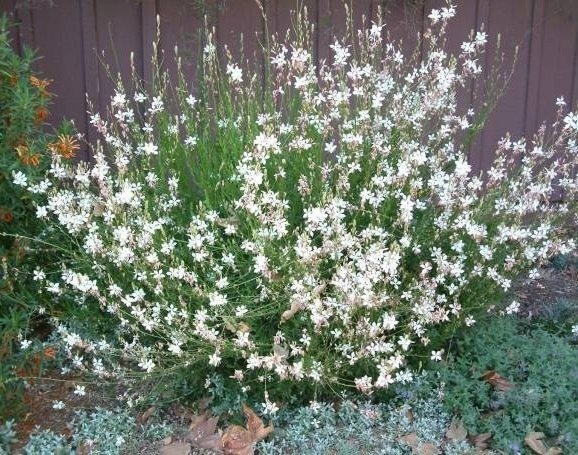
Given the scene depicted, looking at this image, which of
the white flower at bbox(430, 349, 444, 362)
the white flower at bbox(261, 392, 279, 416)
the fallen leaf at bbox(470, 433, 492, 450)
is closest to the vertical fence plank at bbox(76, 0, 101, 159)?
the white flower at bbox(261, 392, 279, 416)

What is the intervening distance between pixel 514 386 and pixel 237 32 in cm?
289

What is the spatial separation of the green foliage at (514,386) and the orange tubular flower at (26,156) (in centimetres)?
189

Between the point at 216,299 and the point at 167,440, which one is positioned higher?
the point at 216,299

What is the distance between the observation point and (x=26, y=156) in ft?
10.6

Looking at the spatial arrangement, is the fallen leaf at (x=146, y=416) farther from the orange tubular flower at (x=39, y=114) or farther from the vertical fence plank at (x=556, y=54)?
the vertical fence plank at (x=556, y=54)

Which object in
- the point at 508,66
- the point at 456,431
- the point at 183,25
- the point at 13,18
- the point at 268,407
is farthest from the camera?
the point at 508,66

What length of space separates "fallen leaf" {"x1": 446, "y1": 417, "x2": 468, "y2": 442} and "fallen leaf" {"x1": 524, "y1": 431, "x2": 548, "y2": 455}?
23cm

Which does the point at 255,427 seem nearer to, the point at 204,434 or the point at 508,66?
the point at 204,434

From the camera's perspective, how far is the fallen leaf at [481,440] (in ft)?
9.41

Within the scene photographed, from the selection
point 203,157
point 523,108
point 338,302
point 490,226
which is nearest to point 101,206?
point 203,157

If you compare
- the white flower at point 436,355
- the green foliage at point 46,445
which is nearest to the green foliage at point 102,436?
the green foliage at point 46,445

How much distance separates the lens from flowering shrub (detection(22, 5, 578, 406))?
2775 millimetres

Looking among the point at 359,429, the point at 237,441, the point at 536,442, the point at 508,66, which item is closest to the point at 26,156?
the point at 237,441

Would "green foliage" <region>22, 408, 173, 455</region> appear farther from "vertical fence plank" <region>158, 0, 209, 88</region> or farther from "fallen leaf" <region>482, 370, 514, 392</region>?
"vertical fence plank" <region>158, 0, 209, 88</region>
